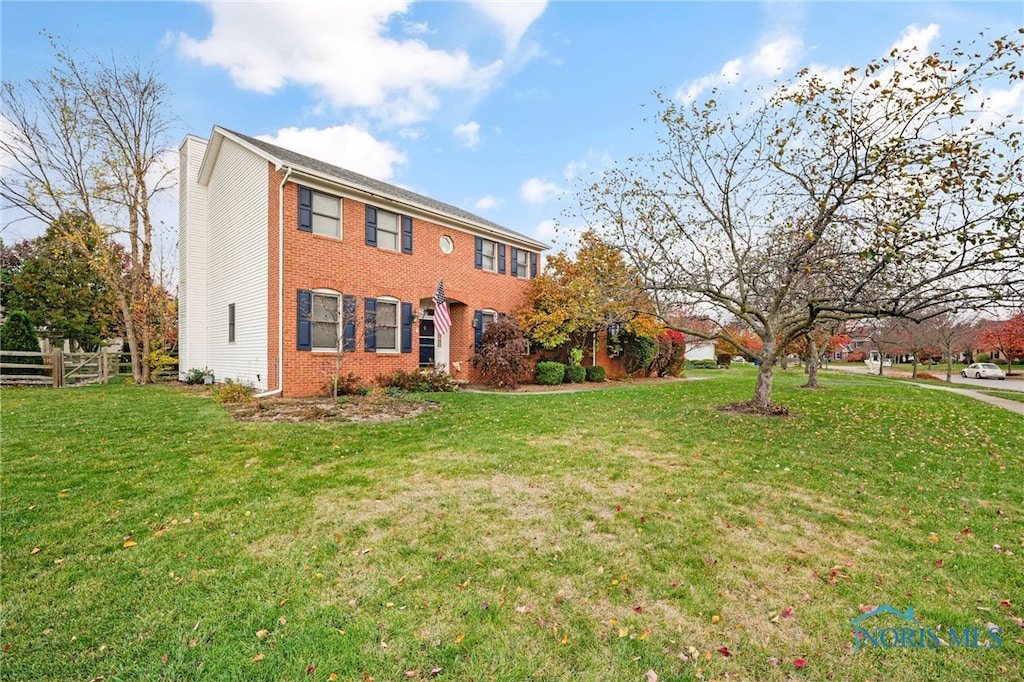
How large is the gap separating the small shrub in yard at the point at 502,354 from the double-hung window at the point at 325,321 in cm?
493

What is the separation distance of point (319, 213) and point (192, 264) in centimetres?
724

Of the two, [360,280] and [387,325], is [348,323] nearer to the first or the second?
[360,280]

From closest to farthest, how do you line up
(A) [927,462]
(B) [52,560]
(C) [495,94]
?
(B) [52,560]
(A) [927,462]
(C) [495,94]

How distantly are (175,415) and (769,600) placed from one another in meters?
9.82

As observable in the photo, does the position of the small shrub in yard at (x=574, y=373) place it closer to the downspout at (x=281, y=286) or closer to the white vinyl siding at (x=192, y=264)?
the downspout at (x=281, y=286)

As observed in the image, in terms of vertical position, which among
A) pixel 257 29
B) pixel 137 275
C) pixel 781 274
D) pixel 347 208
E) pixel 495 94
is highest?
pixel 495 94

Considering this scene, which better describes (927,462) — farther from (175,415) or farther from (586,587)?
(175,415)

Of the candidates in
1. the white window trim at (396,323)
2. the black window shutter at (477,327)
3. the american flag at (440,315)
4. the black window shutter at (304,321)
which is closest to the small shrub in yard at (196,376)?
the black window shutter at (304,321)

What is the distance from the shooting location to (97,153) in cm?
1534

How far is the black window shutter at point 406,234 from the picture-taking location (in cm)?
Answer: 1419

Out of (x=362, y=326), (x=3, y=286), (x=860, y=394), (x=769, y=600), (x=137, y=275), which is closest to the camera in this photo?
(x=769, y=600)

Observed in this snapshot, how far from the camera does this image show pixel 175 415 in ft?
27.6

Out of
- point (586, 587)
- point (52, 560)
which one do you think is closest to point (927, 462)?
point (586, 587)

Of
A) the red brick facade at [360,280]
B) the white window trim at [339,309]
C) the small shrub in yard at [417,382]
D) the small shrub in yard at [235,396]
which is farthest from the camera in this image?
the small shrub in yard at [417,382]
